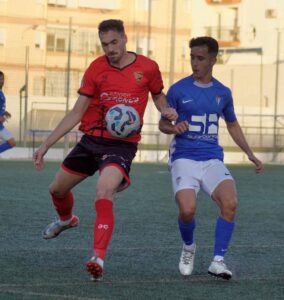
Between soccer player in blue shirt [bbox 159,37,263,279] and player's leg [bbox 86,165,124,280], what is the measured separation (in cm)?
50

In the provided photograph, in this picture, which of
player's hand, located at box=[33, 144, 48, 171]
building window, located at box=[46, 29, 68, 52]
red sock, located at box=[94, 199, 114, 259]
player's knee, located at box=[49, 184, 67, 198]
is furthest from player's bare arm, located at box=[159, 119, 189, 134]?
building window, located at box=[46, 29, 68, 52]

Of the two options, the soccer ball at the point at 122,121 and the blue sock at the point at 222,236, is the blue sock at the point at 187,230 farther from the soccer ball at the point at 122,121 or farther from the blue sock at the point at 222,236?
the soccer ball at the point at 122,121

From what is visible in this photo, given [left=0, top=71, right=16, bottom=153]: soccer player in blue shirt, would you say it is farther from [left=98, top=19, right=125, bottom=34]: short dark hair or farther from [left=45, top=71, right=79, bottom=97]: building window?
[left=45, top=71, right=79, bottom=97]: building window

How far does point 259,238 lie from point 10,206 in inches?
169

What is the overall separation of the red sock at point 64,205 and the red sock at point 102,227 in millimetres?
1268

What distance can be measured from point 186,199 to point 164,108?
26.9 inches

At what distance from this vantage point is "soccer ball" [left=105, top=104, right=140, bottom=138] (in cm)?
827

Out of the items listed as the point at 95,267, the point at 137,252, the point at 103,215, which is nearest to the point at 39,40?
the point at 137,252

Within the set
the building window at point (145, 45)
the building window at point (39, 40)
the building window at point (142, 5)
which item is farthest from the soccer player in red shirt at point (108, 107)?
the building window at point (142, 5)

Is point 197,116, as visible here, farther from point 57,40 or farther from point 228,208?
point 57,40

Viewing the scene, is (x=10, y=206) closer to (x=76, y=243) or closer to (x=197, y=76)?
(x=76, y=243)

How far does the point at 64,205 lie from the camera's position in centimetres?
946

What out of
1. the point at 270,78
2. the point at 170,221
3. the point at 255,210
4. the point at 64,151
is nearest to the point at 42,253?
the point at 170,221

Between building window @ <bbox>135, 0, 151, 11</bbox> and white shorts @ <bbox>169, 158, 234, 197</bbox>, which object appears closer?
white shorts @ <bbox>169, 158, 234, 197</bbox>
